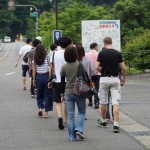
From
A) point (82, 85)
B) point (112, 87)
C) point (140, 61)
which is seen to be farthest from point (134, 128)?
point (140, 61)

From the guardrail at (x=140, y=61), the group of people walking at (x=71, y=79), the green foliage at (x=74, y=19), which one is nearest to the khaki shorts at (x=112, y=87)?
the group of people walking at (x=71, y=79)

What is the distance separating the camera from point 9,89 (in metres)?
20.3

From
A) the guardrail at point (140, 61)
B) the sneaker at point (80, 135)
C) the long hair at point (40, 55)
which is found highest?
→ the long hair at point (40, 55)

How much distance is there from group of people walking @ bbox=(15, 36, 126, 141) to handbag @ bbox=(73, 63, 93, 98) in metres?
0.10

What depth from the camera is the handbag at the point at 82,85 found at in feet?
32.1

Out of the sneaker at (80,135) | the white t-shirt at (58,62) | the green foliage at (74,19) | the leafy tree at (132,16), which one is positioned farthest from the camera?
the green foliage at (74,19)

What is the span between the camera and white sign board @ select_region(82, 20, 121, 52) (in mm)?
22422

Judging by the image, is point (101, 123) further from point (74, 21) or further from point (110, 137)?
point (74, 21)

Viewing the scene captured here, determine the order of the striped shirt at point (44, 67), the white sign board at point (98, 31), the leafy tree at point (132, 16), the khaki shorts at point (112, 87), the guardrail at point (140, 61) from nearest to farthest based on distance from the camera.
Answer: the khaki shorts at point (112, 87) < the striped shirt at point (44, 67) < the white sign board at point (98, 31) < the guardrail at point (140, 61) < the leafy tree at point (132, 16)

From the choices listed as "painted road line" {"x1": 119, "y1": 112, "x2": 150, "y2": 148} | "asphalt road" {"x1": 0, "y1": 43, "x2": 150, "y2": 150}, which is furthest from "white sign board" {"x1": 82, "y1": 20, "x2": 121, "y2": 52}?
"painted road line" {"x1": 119, "y1": 112, "x2": 150, "y2": 148}

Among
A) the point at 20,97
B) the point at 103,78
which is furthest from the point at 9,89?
the point at 103,78

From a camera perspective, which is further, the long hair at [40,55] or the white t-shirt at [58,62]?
the long hair at [40,55]

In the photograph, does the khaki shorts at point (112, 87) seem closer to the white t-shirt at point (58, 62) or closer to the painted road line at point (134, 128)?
the painted road line at point (134, 128)

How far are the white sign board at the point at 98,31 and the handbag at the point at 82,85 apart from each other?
12.5m
